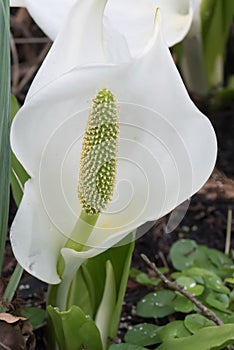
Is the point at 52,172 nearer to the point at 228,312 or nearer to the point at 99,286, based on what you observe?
the point at 99,286

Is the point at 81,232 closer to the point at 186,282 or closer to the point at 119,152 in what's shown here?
the point at 119,152

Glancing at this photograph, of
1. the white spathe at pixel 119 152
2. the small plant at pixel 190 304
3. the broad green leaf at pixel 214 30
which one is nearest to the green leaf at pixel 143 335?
the small plant at pixel 190 304

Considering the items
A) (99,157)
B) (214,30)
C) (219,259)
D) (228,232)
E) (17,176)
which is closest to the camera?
(99,157)

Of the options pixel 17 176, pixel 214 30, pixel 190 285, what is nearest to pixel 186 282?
pixel 190 285

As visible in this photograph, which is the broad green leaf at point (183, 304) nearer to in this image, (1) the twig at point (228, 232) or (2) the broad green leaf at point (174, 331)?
(2) the broad green leaf at point (174, 331)

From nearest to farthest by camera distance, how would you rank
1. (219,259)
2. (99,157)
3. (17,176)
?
(99,157), (17,176), (219,259)

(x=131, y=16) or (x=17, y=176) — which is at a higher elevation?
(x=131, y=16)

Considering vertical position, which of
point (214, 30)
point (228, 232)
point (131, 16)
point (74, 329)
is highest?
point (131, 16)
